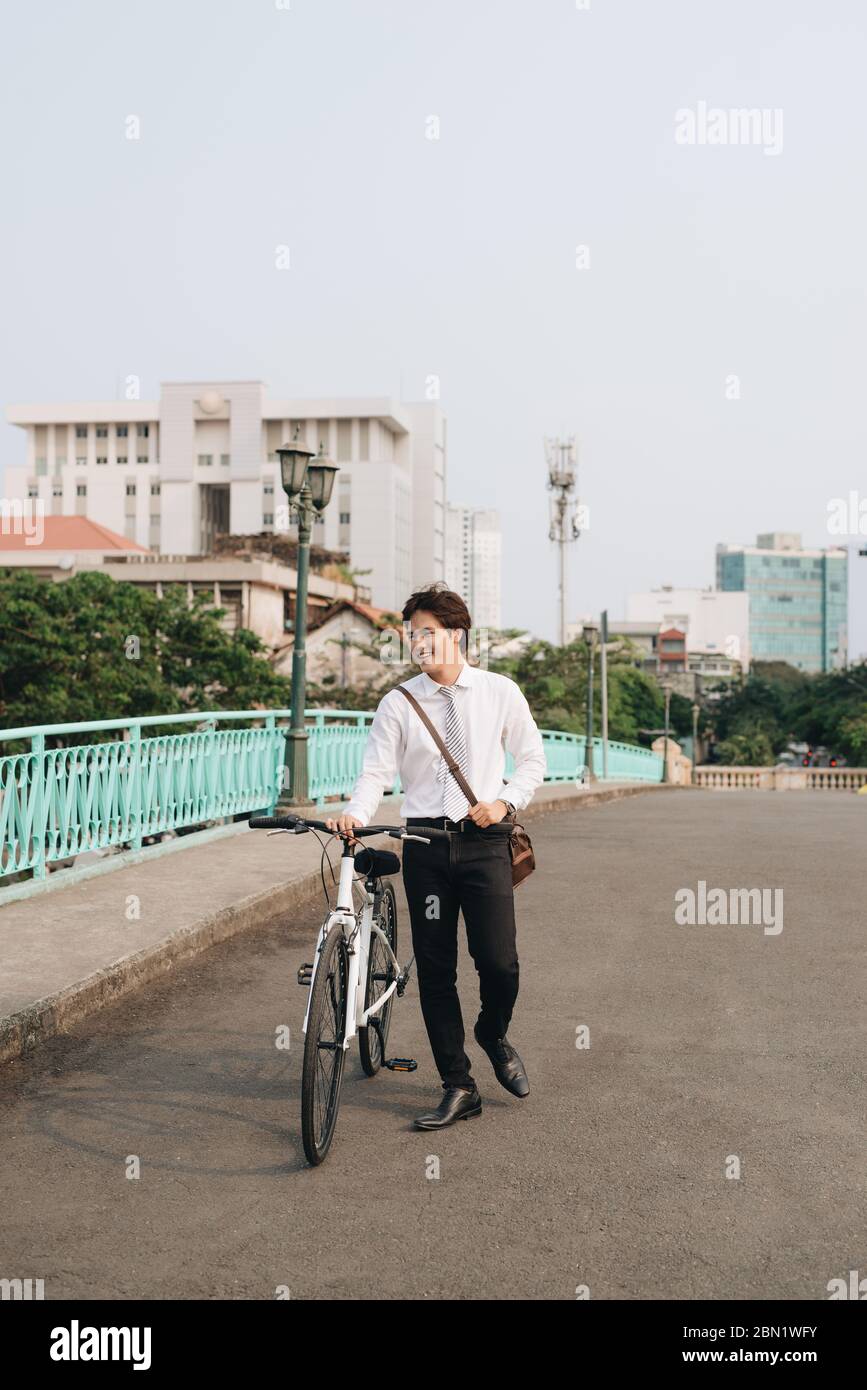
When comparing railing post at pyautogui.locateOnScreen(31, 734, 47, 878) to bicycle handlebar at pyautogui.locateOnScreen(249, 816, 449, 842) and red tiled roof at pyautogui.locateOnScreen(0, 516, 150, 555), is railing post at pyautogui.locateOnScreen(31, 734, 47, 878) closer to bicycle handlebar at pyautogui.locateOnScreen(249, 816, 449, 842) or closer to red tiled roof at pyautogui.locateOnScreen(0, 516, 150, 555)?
bicycle handlebar at pyautogui.locateOnScreen(249, 816, 449, 842)

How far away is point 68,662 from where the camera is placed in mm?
37312

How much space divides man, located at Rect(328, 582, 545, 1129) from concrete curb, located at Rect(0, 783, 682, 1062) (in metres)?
1.80

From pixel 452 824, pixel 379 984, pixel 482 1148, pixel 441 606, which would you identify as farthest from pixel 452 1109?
pixel 441 606

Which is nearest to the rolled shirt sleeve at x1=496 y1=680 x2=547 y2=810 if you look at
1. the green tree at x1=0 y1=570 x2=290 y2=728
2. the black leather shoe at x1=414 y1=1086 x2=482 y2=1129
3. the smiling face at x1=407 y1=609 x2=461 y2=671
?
the smiling face at x1=407 y1=609 x2=461 y2=671

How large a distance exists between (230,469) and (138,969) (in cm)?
10160

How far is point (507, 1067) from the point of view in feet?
15.9

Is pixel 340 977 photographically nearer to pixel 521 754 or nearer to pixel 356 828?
pixel 356 828

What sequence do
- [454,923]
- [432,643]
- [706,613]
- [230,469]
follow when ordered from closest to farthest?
[432,643] < [454,923] < [230,469] < [706,613]

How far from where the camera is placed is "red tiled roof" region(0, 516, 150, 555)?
262 ft

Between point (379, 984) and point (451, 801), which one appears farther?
point (379, 984)

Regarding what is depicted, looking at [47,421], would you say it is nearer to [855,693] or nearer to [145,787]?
[855,693]

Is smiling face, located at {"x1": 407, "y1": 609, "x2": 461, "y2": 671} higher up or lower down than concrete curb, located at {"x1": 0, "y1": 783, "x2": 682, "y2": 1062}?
higher up
